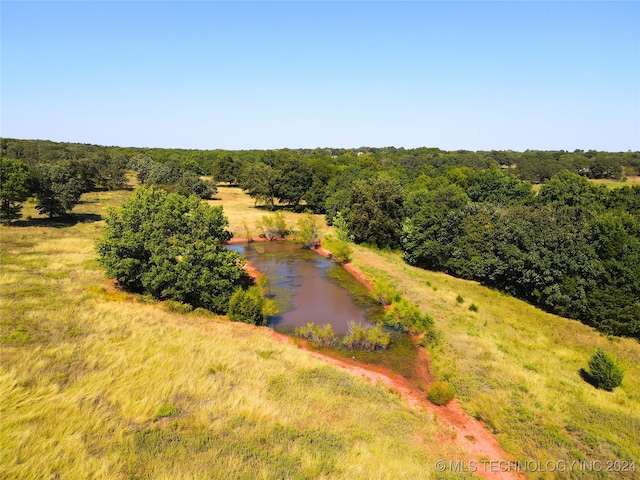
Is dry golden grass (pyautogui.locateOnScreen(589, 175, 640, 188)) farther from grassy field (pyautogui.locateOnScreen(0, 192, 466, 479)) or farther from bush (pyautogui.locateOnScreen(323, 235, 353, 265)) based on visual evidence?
grassy field (pyautogui.locateOnScreen(0, 192, 466, 479))

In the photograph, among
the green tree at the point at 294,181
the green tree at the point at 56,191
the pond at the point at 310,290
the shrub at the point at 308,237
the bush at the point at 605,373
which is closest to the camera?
the bush at the point at 605,373

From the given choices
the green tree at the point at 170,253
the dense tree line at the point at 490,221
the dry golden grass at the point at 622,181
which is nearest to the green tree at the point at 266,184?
the dense tree line at the point at 490,221

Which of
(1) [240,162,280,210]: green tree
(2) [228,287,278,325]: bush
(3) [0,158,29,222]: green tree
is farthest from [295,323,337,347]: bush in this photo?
(1) [240,162,280,210]: green tree

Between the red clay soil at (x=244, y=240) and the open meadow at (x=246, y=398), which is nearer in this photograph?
the open meadow at (x=246, y=398)

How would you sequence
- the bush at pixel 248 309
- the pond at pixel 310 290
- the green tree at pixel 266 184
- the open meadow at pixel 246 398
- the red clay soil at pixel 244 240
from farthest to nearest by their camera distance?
the green tree at pixel 266 184 → the red clay soil at pixel 244 240 → the pond at pixel 310 290 → the bush at pixel 248 309 → the open meadow at pixel 246 398

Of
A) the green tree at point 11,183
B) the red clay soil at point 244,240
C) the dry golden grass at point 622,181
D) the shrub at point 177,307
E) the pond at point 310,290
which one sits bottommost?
the pond at point 310,290

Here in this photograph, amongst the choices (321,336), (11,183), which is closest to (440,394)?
(321,336)

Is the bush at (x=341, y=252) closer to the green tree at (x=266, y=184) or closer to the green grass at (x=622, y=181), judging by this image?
the green tree at (x=266, y=184)
